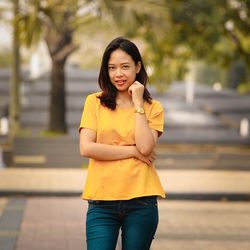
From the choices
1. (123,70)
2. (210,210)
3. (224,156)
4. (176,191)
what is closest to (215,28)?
(224,156)

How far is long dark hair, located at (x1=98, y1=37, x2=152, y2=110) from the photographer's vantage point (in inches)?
189

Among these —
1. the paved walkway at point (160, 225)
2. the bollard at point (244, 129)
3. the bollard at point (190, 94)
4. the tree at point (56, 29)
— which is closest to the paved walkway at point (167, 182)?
the paved walkway at point (160, 225)

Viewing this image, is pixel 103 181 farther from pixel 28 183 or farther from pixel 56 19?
pixel 56 19

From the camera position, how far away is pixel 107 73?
488cm

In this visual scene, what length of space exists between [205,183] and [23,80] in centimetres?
2031

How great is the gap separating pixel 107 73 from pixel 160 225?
6722 millimetres

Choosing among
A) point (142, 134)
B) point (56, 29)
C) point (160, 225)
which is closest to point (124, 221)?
point (142, 134)

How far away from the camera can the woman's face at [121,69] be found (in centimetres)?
480

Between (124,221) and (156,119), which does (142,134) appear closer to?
(156,119)

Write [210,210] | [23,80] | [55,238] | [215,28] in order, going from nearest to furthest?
[55,238], [210,210], [215,28], [23,80]

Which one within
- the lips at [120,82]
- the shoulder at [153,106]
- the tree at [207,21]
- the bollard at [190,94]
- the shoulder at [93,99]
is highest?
the tree at [207,21]

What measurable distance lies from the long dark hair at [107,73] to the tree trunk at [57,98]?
668 inches

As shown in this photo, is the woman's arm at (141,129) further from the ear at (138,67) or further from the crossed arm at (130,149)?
the ear at (138,67)

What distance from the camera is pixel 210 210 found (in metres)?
13.6
